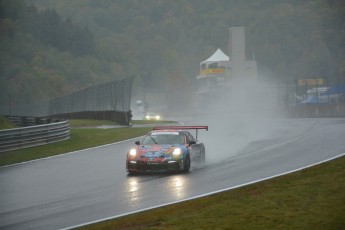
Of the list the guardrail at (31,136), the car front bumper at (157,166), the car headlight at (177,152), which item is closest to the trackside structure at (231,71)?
the guardrail at (31,136)

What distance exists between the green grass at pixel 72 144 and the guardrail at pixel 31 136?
0.84 feet

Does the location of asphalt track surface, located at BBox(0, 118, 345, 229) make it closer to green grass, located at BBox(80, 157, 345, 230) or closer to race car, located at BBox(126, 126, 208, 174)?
race car, located at BBox(126, 126, 208, 174)

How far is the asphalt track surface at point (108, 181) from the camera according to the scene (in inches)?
476

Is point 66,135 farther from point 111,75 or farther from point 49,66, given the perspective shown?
point 111,75

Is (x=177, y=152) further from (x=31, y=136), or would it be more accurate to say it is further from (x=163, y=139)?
(x=31, y=136)

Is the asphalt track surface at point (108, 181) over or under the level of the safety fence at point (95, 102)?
under

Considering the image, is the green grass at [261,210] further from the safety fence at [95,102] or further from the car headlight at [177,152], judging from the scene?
the safety fence at [95,102]

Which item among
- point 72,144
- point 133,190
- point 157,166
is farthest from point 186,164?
point 72,144

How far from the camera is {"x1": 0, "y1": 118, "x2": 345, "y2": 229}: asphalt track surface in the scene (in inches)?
476

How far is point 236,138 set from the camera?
3100 centimetres

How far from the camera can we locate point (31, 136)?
88.8 feet

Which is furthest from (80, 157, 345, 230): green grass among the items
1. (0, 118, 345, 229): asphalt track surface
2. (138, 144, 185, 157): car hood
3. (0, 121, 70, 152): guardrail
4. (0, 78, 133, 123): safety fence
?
(0, 78, 133, 123): safety fence

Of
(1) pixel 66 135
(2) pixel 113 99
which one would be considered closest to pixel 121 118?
(2) pixel 113 99

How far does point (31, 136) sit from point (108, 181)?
1136 cm
